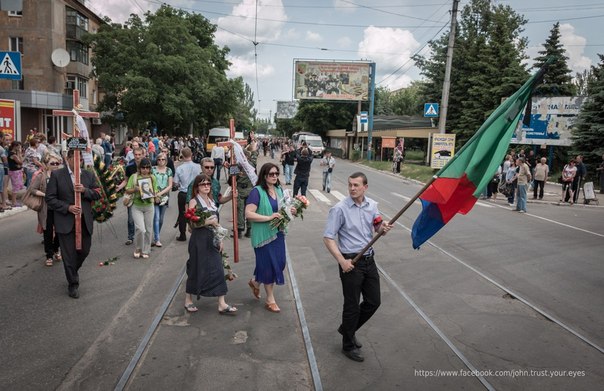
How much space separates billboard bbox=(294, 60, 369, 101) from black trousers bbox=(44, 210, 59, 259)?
1661 inches

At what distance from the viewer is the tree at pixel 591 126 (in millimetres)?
25172

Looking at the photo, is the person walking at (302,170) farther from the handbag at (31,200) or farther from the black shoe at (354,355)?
the black shoe at (354,355)

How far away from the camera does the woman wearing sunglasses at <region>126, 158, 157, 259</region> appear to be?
8.49 metres

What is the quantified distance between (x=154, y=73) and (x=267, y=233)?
34.7 meters

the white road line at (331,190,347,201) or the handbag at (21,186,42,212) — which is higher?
the handbag at (21,186,42,212)

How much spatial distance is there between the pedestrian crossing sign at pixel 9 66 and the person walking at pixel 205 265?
883 cm

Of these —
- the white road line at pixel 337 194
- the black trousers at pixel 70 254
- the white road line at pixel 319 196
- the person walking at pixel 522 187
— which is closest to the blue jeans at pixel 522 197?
the person walking at pixel 522 187

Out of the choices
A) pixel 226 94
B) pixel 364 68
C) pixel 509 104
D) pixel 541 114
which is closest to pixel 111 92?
pixel 226 94

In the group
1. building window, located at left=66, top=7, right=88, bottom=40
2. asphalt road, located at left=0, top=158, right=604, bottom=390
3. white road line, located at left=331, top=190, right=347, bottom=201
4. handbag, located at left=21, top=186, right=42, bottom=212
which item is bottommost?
white road line, located at left=331, top=190, right=347, bottom=201

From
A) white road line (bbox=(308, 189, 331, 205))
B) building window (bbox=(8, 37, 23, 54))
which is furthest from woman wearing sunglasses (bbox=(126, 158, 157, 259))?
building window (bbox=(8, 37, 23, 54))

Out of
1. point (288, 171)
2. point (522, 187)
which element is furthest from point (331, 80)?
point (522, 187)

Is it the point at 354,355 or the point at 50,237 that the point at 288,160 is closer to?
the point at 50,237

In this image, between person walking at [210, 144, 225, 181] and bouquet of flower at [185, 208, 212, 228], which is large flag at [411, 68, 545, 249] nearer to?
bouquet of flower at [185, 208, 212, 228]

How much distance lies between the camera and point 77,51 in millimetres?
42812
